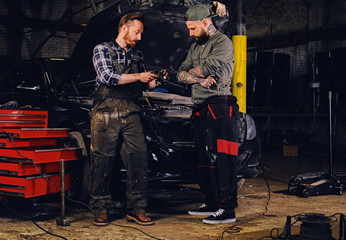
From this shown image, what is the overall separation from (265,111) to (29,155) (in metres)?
10.4

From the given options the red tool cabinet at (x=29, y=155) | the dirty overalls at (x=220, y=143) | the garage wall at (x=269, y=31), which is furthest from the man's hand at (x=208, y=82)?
the garage wall at (x=269, y=31)

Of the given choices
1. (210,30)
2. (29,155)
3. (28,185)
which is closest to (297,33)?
(210,30)

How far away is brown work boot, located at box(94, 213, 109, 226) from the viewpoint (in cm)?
386

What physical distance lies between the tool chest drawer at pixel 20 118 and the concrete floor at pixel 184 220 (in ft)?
2.80

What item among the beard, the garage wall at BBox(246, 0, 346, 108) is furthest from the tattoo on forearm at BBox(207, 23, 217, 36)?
the garage wall at BBox(246, 0, 346, 108)

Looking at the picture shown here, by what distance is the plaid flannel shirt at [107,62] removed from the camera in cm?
387

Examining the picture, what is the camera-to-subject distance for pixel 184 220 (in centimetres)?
422

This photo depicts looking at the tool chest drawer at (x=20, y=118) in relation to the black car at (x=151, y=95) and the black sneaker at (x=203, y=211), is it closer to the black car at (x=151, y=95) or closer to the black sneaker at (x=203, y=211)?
the black car at (x=151, y=95)

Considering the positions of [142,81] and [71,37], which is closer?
[142,81]

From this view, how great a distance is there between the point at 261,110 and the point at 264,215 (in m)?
9.27

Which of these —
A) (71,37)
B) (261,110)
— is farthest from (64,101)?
(71,37)

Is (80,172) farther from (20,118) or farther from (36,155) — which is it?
(20,118)

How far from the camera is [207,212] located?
173 inches

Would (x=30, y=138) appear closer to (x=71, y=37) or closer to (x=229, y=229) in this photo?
(x=229, y=229)
